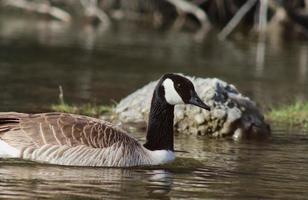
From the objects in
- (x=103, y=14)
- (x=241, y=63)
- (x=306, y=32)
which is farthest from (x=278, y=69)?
(x=103, y=14)

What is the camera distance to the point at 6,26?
117 feet

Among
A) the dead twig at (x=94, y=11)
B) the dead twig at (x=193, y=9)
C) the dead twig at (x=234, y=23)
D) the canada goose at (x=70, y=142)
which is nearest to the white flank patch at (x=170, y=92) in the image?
the canada goose at (x=70, y=142)

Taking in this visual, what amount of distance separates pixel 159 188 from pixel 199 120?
4538 millimetres

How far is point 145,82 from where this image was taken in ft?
74.6

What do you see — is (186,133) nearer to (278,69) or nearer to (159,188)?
(159,188)

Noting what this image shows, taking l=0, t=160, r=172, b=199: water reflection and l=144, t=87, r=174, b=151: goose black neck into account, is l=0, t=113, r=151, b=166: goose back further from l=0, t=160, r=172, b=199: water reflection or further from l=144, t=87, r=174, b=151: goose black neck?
l=144, t=87, r=174, b=151: goose black neck

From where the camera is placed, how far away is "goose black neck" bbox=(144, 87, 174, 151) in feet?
40.6

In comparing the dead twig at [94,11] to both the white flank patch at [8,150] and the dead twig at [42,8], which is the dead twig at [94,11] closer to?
the dead twig at [42,8]

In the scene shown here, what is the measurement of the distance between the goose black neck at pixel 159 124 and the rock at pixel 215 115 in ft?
8.57

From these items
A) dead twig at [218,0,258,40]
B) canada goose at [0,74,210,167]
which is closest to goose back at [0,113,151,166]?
canada goose at [0,74,210,167]

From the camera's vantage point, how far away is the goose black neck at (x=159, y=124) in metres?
12.4

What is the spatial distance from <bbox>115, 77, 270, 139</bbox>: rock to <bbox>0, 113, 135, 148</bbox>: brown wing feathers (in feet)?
11.2

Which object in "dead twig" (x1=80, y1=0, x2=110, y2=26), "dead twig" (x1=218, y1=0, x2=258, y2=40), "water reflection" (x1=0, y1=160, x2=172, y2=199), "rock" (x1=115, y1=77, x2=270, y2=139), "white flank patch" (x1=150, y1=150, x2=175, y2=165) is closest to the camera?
"water reflection" (x1=0, y1=160, x2=172, y2=199)

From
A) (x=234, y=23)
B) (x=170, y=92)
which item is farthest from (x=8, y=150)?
(x=234, y=23)
